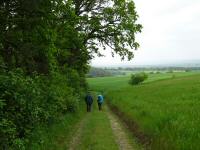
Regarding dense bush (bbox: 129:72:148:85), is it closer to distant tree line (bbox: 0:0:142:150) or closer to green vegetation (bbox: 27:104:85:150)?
distant tree line (bbox: 0:0:142:150)

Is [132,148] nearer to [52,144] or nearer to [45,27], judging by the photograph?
[52,144]

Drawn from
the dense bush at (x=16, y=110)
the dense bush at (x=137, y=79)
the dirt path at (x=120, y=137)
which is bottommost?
the dense bush at (x=137, y=79)

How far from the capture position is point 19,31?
16.2 metres

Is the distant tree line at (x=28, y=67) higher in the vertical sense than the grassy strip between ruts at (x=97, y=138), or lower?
higher

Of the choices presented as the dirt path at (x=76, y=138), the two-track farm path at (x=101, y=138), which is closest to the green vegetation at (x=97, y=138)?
the two-track farm path at (x=101, y=138)

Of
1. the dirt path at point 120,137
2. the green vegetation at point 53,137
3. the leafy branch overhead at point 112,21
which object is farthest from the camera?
the leafy branch overhead at point 112,21

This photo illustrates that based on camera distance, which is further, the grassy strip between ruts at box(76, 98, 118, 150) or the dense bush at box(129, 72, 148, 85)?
the dense bush at box(129, 72, 148, 85)

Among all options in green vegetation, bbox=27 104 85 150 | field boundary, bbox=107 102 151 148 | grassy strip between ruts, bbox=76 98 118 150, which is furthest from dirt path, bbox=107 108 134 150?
green vegetation, bbox=27 104 85 150


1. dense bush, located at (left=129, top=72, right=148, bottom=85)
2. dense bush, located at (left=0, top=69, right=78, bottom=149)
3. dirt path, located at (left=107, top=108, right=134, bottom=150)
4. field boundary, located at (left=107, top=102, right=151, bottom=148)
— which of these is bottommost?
dense bush, located at (left=129, top=72, right=148, bottom=85)

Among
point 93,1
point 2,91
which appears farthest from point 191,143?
point 93,1

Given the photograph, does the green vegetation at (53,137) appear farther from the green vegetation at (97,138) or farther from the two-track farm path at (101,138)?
the green vegetation at (97,138)

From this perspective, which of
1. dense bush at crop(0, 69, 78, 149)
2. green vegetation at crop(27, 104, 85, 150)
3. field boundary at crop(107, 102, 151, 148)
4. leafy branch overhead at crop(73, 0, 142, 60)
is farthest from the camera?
leafy branch overhead at crop(73, 0, 142, 60)

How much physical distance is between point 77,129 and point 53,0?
7.22 meters

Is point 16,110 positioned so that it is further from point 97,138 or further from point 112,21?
point 112,21
